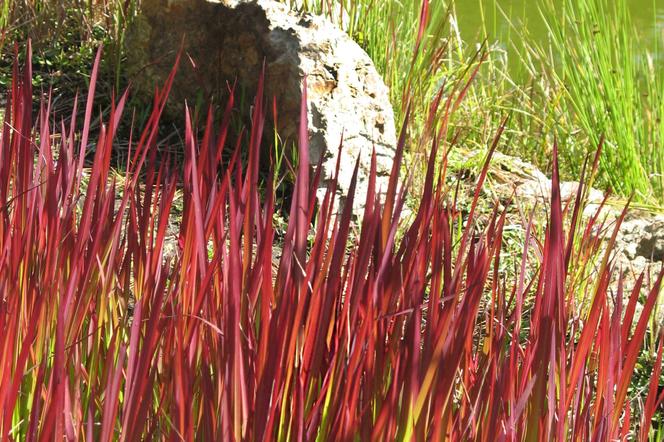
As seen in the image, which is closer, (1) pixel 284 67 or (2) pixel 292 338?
(2) pixel 292 338

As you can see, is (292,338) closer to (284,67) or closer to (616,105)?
(284,67)

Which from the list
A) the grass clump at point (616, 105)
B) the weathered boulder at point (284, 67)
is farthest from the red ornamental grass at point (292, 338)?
the grass clump at point (616, 105)

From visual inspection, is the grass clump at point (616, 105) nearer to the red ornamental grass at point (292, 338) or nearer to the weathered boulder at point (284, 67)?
the weathered boulder at point (284, 67)

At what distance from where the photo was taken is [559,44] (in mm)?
3326

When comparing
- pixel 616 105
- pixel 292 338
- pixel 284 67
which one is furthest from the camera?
pixel 616 105

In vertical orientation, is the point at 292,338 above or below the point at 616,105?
below

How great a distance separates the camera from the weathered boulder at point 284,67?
2.79 meters

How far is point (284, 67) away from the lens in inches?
112

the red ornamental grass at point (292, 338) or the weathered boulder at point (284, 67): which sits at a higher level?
the weathered boulder at point (284, 67)

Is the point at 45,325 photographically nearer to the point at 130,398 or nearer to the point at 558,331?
the point at 130,398

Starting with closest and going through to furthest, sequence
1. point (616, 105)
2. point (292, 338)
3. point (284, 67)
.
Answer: point (292, 338), point (284, 67), point (616, 105)

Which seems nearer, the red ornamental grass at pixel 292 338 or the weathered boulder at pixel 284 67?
the red ornamental grass at pixel 292 338

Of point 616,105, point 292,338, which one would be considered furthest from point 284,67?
point 292,338

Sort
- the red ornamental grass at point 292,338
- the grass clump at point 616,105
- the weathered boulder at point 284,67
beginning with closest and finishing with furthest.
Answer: the red ornamental grass at point 292,338, the weathered boulder at point 284,67, the grass clump at point 616,105
